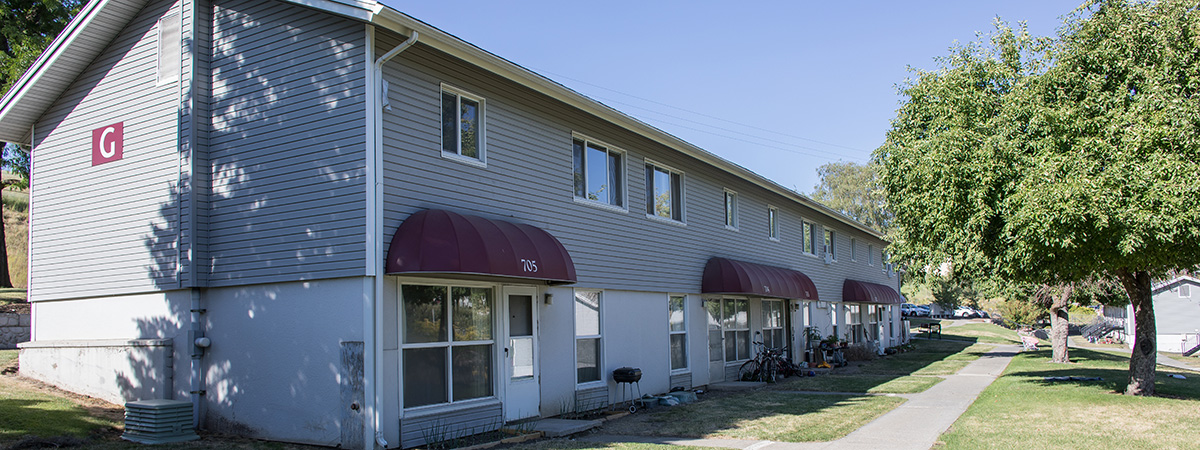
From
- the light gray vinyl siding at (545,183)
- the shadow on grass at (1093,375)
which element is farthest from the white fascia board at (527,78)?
the shadow on grass at (1093,375)

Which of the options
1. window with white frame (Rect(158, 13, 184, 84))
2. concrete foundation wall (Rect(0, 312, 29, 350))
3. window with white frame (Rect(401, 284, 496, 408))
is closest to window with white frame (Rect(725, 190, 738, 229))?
window with white frame (Rect(401, 284, 496, 408))

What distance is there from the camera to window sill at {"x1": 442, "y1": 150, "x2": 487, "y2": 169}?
36.5 feet

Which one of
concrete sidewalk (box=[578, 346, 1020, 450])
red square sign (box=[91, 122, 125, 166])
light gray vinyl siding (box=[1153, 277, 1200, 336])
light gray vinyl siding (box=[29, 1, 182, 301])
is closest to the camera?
concrete sidewalk (box=[578, 346, 1020, 450])

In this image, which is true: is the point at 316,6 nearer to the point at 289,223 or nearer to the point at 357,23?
the point at 357,23

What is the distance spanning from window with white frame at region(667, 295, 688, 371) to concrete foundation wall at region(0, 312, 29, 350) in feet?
45.0

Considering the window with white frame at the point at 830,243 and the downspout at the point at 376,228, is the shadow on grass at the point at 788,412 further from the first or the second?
the window with white frame at the point at 830,243

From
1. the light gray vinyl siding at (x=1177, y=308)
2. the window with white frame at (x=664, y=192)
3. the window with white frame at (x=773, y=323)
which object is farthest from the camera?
the light gray vinyl siding at (x=1177, y=308)

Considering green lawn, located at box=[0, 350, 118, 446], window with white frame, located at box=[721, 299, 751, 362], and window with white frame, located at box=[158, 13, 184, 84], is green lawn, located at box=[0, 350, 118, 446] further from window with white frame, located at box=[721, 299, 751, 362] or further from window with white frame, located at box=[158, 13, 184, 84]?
window with white frame, located at box=[721, 299, 751, 362]

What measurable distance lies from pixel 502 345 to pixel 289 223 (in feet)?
11.2

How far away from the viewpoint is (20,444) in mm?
8898

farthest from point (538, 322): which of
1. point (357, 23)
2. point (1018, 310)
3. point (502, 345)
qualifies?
point (1018, 310)

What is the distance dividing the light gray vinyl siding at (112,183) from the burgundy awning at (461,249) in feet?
12.7

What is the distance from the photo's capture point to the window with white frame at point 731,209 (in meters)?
20.4

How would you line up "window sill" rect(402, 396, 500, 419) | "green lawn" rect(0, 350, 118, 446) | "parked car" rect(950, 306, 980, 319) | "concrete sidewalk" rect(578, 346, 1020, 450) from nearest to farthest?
"green lawn" rect(0, 350, 118, 446)
"window sill" rect(402, 396, 500, 419)
"concrete sidewalk" rect(578, 346, 1020, 450)
"parked car" rect(950, 306, 980, 319)
